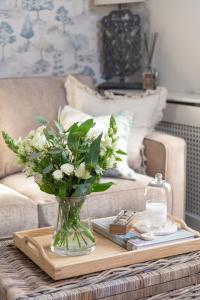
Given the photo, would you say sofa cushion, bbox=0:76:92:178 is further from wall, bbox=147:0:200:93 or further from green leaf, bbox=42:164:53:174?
green leaf, bbox=42:164:53:174

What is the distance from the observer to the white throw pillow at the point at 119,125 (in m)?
2.47

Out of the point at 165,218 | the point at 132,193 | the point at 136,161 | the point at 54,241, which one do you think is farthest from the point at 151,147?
the point at 54,241

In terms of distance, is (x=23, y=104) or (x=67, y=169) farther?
(x=23, y=104)

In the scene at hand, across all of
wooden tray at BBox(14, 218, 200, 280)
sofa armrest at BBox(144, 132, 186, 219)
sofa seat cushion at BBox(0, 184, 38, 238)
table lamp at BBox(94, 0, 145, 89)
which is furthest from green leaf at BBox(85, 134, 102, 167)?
table lamp at BBox(94, 0, 145, 89)

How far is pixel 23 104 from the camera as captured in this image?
272 centimetres

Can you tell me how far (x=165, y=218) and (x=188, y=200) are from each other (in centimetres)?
117

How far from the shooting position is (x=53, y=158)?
158 centimetres

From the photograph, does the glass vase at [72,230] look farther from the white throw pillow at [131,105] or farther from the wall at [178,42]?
the wall at [178,42]

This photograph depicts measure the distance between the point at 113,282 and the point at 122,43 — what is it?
6.74 ft

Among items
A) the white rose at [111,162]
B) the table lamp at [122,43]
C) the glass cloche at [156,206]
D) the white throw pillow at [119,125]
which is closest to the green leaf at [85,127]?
the white rose at [111,162]

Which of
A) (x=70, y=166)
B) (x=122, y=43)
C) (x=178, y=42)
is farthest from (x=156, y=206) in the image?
(x=122, y=43)

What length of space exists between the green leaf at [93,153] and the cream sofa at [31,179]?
0.67 m

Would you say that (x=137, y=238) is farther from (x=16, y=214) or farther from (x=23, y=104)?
(x=23, y=104)

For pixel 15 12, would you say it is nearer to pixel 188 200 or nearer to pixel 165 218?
pixel 188 200
